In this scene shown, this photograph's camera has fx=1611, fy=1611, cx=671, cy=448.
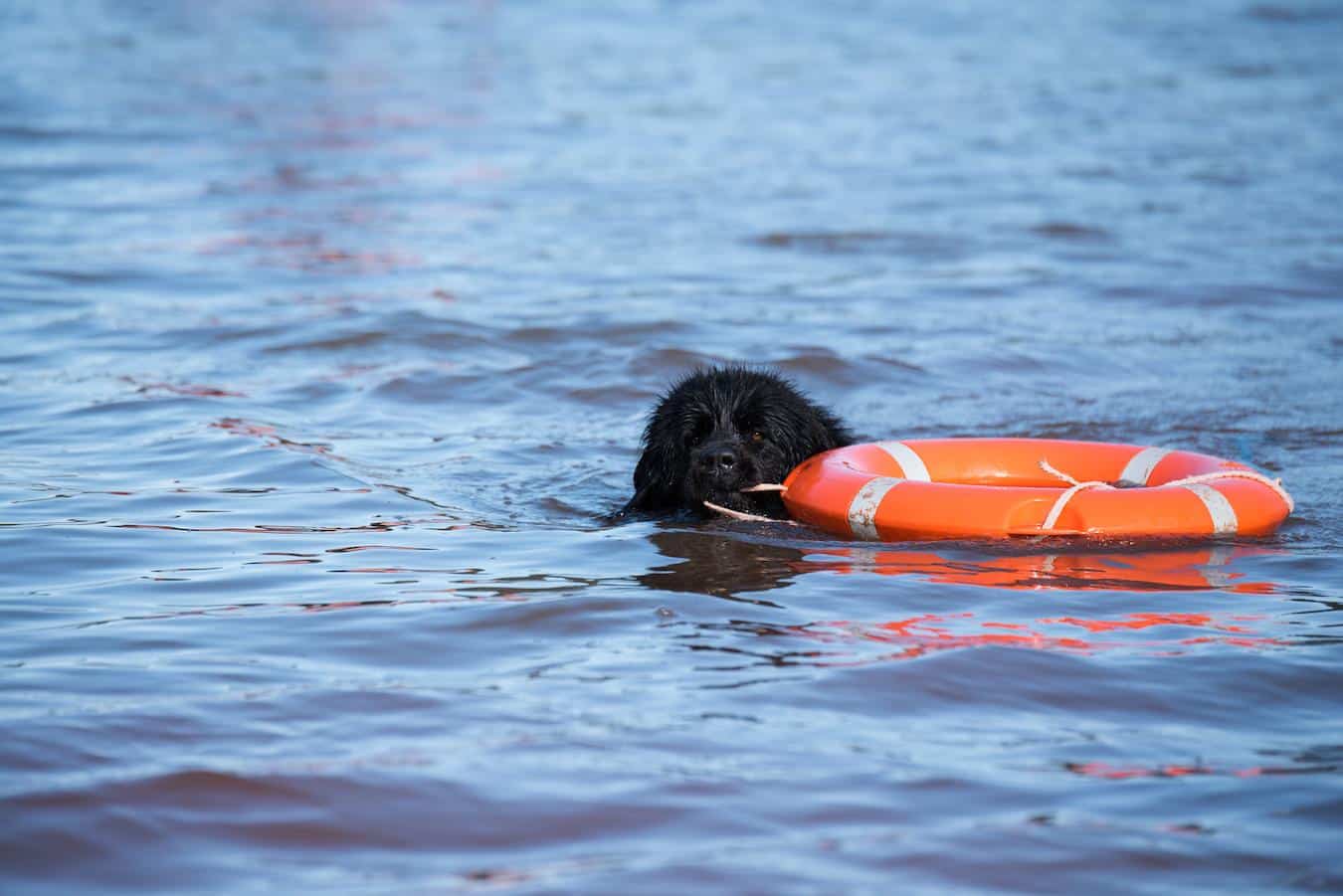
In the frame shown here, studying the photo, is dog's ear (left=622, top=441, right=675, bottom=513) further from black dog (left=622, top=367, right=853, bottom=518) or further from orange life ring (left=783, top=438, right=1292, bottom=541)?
orange life ring (left=783, top=438, right=1292, bottom=541)

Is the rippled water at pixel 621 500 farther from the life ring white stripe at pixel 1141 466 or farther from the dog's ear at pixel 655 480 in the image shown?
the life ring white stripe at pixel 1141 466

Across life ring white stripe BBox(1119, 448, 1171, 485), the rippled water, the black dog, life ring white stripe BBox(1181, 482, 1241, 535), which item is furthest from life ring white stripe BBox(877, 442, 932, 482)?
life ring white stripe BBox(1181, 482, 1241, 535)

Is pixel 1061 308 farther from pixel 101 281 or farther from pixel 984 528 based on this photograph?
pixel 101 281

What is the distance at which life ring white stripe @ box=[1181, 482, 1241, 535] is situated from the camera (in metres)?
5.61

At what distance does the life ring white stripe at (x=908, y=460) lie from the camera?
634 centimetres

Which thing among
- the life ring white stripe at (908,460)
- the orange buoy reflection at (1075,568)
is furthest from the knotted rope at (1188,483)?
the life ring white stripe at (908,460)

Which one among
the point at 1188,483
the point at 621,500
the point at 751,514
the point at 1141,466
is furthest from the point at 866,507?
the point at 621,500

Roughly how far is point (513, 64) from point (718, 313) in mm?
13924

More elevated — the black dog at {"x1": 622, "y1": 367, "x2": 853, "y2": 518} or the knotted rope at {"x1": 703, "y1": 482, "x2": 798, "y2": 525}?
the black dog at {"x1": 622, "y1": 367, "x2": 853, "y2": 518}

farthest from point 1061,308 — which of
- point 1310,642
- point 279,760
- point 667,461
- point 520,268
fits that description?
point 279,760

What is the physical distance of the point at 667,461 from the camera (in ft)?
20.8

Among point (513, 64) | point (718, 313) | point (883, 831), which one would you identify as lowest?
point (883, 831)

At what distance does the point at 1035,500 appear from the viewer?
568cm

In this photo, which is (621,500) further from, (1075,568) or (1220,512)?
(1220,512)
